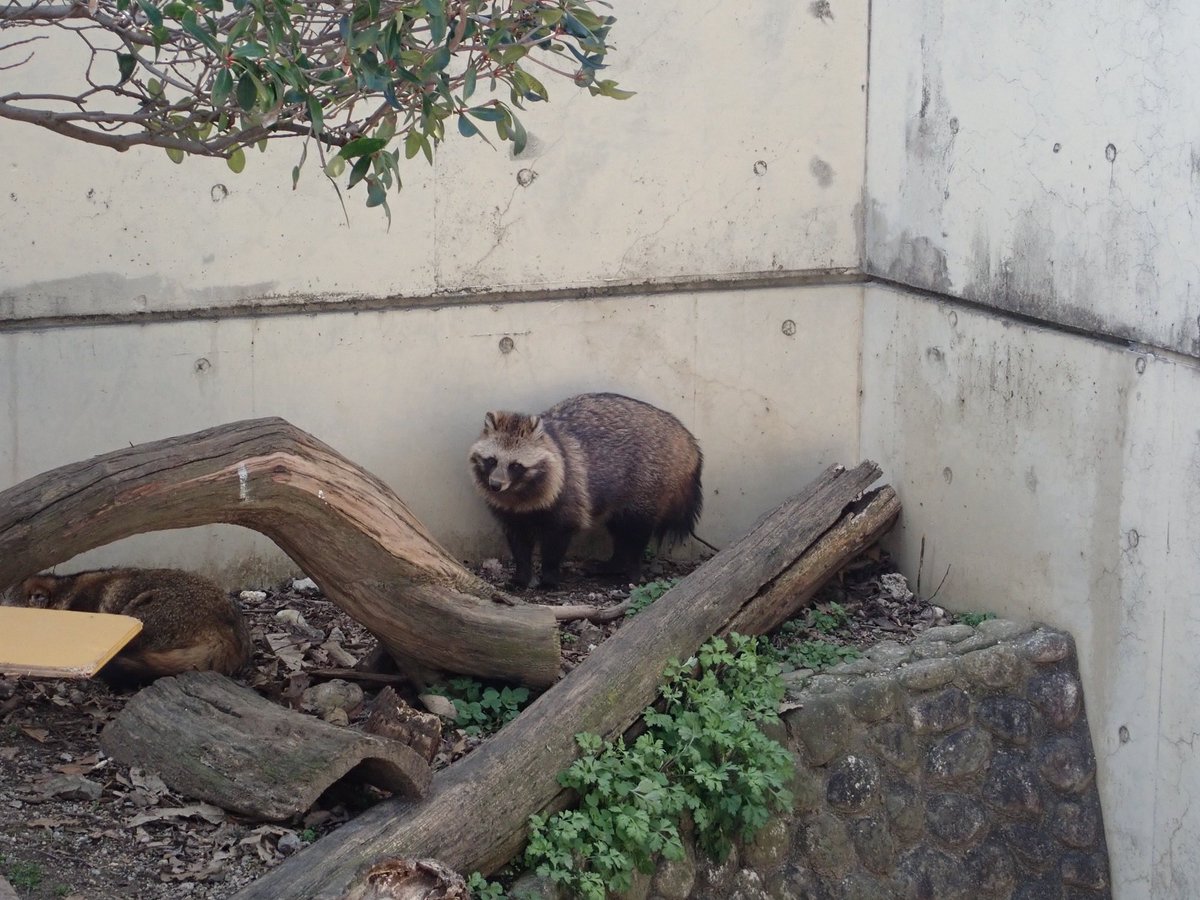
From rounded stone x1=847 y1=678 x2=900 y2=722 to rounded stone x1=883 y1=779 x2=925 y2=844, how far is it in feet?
0.93

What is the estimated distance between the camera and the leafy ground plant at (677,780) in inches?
182

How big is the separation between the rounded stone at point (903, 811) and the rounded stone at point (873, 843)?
0.16ft

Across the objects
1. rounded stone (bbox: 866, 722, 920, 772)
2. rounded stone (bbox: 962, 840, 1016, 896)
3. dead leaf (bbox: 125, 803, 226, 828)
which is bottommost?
rounded stone (bbox: 962, 840, 1016, 896)

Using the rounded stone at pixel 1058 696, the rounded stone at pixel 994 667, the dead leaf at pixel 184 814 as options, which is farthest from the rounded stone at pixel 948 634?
the dead leaf at pixel 184 814

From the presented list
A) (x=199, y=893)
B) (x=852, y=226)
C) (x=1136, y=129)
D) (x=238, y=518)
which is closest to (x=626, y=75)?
(x=852, y=226)

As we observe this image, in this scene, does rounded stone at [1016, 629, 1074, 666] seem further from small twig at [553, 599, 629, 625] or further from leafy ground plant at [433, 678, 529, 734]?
leafy ground plant at [433, 678, 529, 734]

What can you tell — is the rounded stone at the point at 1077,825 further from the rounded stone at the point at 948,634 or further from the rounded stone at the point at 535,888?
the rounded stone at the point at 535,888

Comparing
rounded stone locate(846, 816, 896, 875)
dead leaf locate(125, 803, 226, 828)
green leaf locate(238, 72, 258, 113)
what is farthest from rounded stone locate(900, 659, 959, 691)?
green leaf locate(238, 72, 258, 113)

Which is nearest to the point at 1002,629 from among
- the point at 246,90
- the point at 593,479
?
the point at 593,479

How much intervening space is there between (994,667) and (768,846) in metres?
1.24

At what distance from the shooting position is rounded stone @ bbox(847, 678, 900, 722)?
561 centimetres

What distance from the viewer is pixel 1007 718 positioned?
5.77 metres

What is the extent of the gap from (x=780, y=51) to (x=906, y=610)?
277cm

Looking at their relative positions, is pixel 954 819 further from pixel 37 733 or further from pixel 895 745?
pixel 37 733
